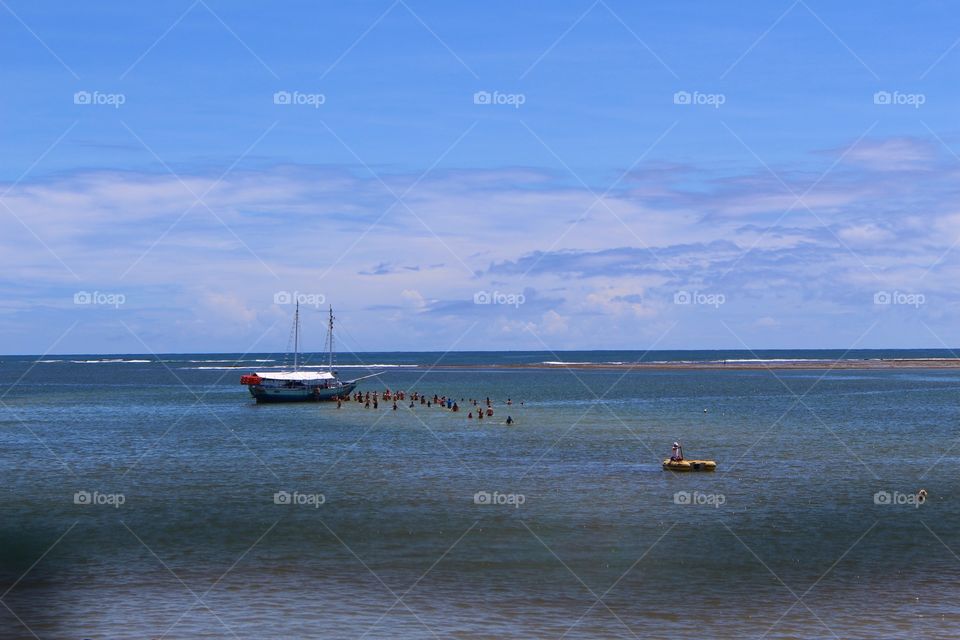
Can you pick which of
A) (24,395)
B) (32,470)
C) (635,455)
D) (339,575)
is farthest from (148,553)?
(24,395)

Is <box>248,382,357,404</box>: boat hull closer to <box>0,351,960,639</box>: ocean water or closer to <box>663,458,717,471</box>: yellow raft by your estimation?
<box>0,351,960,639</box>: ocean water

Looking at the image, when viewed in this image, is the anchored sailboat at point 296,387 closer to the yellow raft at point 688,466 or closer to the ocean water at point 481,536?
the ocean water at point 481,536

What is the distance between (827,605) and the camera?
28.3 m

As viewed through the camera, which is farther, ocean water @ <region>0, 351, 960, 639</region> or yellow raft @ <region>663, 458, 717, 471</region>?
yellow raft @ <region>663, 458, 717, 471</region>

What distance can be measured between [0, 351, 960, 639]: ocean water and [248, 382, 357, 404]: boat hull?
41.9 metres

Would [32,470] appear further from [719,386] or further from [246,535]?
[719,386]

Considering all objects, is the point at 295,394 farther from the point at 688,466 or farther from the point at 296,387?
the point at 688,466

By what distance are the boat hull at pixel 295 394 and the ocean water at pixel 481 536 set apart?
41.9m

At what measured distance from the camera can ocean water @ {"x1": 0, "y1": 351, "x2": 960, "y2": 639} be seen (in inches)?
1070

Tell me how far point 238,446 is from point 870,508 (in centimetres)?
4247

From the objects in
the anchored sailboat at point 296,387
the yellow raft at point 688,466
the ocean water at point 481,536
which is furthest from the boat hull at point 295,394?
the yellow raft at point 688,466

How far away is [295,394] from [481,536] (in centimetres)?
8748

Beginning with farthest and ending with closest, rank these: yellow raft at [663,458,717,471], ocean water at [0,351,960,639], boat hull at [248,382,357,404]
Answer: boat hull at [248,382,357,404], yellow raft at [663,458,717,471], ocean water at [0,351,960,639]

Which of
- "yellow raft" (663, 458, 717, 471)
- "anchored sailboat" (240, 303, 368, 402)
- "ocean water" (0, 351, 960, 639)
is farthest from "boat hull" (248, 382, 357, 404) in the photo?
"yellow raft" (663, 458, 717, 471)
